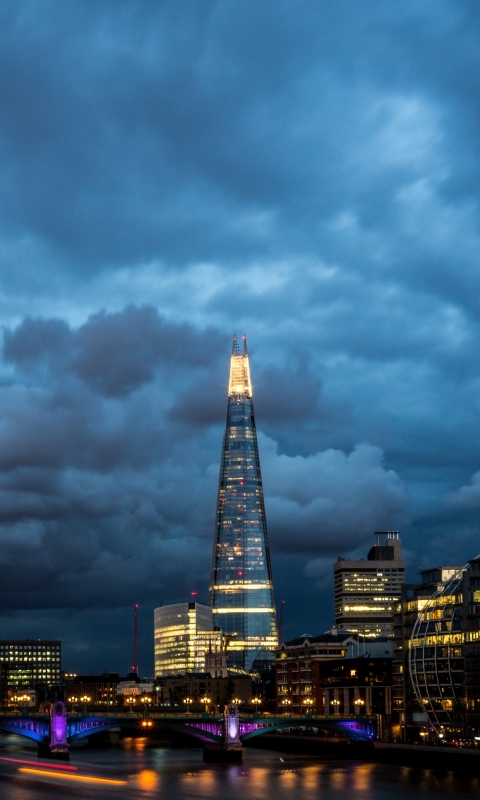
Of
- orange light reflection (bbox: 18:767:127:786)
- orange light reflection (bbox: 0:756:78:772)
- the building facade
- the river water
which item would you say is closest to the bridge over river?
the river water

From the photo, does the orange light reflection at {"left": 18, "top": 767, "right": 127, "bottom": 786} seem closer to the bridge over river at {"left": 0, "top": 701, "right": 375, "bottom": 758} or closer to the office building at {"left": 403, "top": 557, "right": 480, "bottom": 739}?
the bridge over river at {"left": 0, "top": 701, "right": 375, "bottom": 758}

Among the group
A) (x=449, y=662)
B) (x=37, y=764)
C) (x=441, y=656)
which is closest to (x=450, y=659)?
(x=449, y=662)

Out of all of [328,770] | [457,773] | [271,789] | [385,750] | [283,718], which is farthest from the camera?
[283,718]

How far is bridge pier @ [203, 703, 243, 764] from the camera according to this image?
570 ft

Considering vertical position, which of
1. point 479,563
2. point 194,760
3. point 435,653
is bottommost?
point 194,760

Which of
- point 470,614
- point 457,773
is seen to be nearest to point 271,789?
point 457,773

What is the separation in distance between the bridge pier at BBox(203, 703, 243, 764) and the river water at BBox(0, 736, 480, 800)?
237 cm

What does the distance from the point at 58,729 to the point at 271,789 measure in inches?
2370

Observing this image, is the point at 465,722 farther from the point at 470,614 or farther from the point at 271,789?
the point at 271,789

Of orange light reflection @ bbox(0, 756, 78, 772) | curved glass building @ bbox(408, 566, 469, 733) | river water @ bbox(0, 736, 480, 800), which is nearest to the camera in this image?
river water @ bbox(0, 736, 480, 800)

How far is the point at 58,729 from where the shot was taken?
584ft

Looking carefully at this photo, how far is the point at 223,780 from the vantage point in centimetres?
14038

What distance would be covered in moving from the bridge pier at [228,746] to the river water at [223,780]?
237 cm

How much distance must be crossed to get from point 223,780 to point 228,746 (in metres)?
35.9
